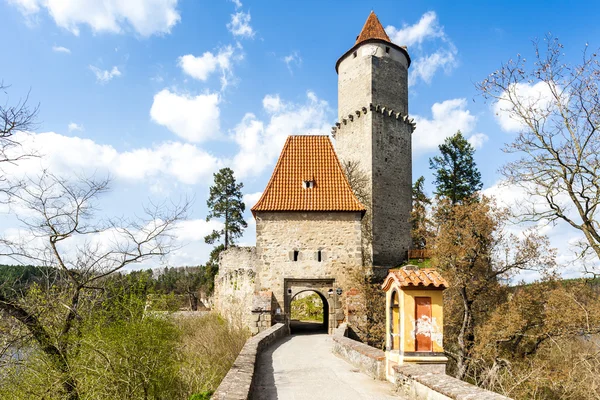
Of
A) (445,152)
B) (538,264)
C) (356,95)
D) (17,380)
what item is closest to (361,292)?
(538,264)

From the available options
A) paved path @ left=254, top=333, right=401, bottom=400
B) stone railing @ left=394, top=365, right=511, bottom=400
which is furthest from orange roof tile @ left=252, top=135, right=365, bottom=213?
stone railing @ left=394, top=365, right=511, bottom=400

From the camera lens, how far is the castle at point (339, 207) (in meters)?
18.0

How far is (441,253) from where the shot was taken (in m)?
15.2

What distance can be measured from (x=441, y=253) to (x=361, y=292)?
A: 365cm

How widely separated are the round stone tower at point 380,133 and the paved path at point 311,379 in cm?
1404

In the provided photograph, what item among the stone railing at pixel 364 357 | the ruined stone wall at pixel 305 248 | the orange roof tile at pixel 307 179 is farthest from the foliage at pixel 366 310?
the stone railing at pixel 364 357

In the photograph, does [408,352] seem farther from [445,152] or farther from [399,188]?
[445,152]

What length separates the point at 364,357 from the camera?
28.4 ft

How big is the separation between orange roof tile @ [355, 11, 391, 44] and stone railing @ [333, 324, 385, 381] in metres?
20.6

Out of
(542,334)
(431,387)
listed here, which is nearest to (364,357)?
(431,387)

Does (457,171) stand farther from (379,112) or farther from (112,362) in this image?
(112,362)

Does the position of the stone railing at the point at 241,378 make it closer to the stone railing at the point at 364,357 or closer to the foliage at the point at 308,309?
the stone railing at the point at 364,357

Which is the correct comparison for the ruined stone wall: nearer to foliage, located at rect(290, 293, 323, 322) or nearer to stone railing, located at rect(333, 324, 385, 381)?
stone railing, located at rect(333, 324, 385, 381)

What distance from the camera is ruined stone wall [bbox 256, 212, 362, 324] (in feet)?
59.1
